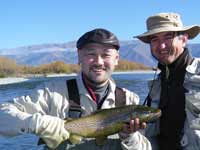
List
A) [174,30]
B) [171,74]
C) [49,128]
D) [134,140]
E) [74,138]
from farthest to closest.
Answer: [171,74] < [174,30] < [134,140] < [74,138] < [49,128]

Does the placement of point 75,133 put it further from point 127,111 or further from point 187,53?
point 187,53

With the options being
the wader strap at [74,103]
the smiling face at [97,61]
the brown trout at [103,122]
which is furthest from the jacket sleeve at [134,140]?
the wader strap at [74,103]

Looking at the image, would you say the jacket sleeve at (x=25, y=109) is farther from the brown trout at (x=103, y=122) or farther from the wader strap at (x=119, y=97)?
the wader strap at (x=119, y=97)

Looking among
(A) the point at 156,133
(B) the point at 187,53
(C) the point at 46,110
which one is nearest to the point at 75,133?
(C) the point at 46,110

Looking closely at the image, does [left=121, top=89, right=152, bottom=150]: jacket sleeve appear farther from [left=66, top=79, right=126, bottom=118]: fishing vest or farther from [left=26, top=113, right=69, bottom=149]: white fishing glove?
[left=26, top=113, right=69, bottom=149]: white fishing glove

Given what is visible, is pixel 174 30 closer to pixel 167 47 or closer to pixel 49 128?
pixel 167 47

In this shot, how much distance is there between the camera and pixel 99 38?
4219 mm

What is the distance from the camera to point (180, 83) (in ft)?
15.5

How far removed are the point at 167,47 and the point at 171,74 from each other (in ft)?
0.90

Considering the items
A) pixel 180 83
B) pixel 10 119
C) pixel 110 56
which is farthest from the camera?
pixel 180 83

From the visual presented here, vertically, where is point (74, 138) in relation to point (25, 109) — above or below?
below

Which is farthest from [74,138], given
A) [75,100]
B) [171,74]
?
[171,74]

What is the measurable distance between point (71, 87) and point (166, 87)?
1004 mm

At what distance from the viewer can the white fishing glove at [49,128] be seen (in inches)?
155
